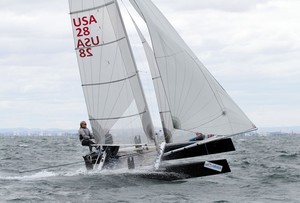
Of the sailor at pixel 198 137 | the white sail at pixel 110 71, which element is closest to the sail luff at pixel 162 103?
the white sail at pixel 110 71

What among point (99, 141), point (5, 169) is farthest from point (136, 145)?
point (5, 169)

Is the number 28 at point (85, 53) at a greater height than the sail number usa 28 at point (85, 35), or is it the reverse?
the sail number usa 28 at point (85, 35)

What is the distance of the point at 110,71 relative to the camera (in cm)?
1412

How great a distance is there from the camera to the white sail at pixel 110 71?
45.9 feet

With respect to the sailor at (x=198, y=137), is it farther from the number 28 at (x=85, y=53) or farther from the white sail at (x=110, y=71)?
the number 28 at (x=85, y=53)

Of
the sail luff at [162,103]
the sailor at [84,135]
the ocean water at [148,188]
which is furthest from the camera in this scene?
the sailor at [84,135]

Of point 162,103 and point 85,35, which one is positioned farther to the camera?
point 85,35

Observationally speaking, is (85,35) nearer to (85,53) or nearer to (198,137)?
(85,53)

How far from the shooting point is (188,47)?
12.9 m

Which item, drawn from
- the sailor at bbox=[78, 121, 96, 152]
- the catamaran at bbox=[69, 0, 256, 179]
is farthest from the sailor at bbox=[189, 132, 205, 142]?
the sailor at bbox=[78, 121, 96, 152]

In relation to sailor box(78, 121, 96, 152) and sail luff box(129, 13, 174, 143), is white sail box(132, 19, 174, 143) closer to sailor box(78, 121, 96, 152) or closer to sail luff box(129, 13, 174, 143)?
sail luff box(129, 13, 174, 143)

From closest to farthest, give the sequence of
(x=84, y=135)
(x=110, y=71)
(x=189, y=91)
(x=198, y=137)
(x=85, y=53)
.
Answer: (x=189, y=91) → (x=198, y=137) → (x=110, y=71) → (x=85, y=53) → (x=84, y=135)

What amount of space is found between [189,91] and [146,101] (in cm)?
181

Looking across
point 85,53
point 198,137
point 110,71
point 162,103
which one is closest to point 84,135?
point 110,71
